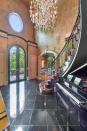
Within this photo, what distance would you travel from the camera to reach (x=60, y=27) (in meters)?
6.91

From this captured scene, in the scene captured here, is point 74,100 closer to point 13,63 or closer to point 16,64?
point 13,63

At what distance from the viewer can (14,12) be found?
22.7 feet

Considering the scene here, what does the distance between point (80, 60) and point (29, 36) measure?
739cm

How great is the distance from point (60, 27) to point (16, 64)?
517 cm

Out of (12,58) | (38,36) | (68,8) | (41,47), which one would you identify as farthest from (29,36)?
(68,8)

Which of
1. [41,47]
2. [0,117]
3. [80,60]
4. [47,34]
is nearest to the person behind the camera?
[0,117]

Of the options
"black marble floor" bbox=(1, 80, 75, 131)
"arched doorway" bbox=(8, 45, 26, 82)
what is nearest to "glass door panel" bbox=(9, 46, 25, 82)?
"arched doorway" bbox=(8, 45, 26, 82)

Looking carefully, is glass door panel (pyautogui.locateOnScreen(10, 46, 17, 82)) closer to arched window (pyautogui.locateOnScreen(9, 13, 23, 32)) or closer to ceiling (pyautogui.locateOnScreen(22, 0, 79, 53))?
arched window (pyautogui.locateOnScreen(9, 13, 23, 32))

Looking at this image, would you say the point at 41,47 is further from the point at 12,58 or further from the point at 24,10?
the point at 24,10

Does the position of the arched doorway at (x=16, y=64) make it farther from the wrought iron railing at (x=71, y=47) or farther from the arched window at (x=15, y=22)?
the wrought iron railing at (x=71, y=47)

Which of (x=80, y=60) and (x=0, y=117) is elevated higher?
(x=80, y=60)

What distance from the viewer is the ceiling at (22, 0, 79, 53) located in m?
6.07

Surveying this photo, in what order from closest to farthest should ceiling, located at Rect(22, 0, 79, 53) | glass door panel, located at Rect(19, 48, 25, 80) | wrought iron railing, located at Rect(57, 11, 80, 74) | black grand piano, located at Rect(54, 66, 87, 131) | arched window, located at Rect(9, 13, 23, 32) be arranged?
1. black grand piano, located at Rect(54, 66, 87, 131)
2. wrought iron railing, located at Rect(57, 11, 80, 74)
3. ceiling, located at Rect(22, 0, 79, 53)
4. arched window, located at Rect(9, 13, 23, 32)
5. glass door panel, located at Rect(19, 48, 25, 80)

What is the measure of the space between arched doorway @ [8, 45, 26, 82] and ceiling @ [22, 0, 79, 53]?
238 centimetres
